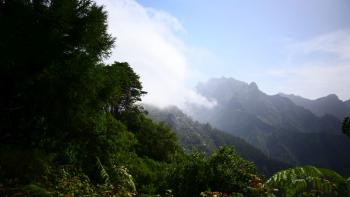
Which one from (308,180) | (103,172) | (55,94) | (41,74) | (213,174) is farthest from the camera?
(213,174)

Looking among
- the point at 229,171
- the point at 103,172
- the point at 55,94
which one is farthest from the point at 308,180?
the point at 103,172

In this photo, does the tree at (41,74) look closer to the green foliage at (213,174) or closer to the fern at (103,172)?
the fern at (103,172)

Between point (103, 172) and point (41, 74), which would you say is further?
point (103, 172)

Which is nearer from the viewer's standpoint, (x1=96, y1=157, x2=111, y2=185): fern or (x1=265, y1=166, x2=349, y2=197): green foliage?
(x1=265, y1=166, x2=349, y2=197): green foliage

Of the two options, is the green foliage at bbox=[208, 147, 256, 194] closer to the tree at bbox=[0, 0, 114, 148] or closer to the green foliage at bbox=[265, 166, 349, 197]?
the tree at bbox=[0, 0, 114, 148]

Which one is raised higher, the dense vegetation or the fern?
the dense vegetation

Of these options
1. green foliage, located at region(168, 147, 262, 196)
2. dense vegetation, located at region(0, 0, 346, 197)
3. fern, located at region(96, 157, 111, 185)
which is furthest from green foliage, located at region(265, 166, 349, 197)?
fern, located at region(96, 157, 111, 185)

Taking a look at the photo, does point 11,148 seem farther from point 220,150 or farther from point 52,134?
point 220,150

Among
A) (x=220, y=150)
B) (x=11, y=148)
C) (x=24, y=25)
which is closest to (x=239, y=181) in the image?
(x=220, y=150)

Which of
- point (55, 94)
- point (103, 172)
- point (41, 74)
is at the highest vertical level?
point (41, 74)

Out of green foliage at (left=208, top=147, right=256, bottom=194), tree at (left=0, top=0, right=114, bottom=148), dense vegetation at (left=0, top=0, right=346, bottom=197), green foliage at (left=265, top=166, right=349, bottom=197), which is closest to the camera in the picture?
green foliage at (left=265, top=166, right=349, bottom=197)

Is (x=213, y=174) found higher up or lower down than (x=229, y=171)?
lower down

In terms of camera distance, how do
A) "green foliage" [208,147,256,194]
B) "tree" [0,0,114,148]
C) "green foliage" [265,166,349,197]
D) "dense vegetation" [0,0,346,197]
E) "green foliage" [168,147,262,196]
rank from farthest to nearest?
"green foliage" [168,147,262,196]
"green foliage" [208,147,256,194]
"tree" [0,0,114,148]
"dense vegetation" [0,0,346,197]
"green foliage" [265,166,349,197]

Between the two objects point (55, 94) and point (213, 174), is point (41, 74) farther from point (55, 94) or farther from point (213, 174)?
point (213, 174)
